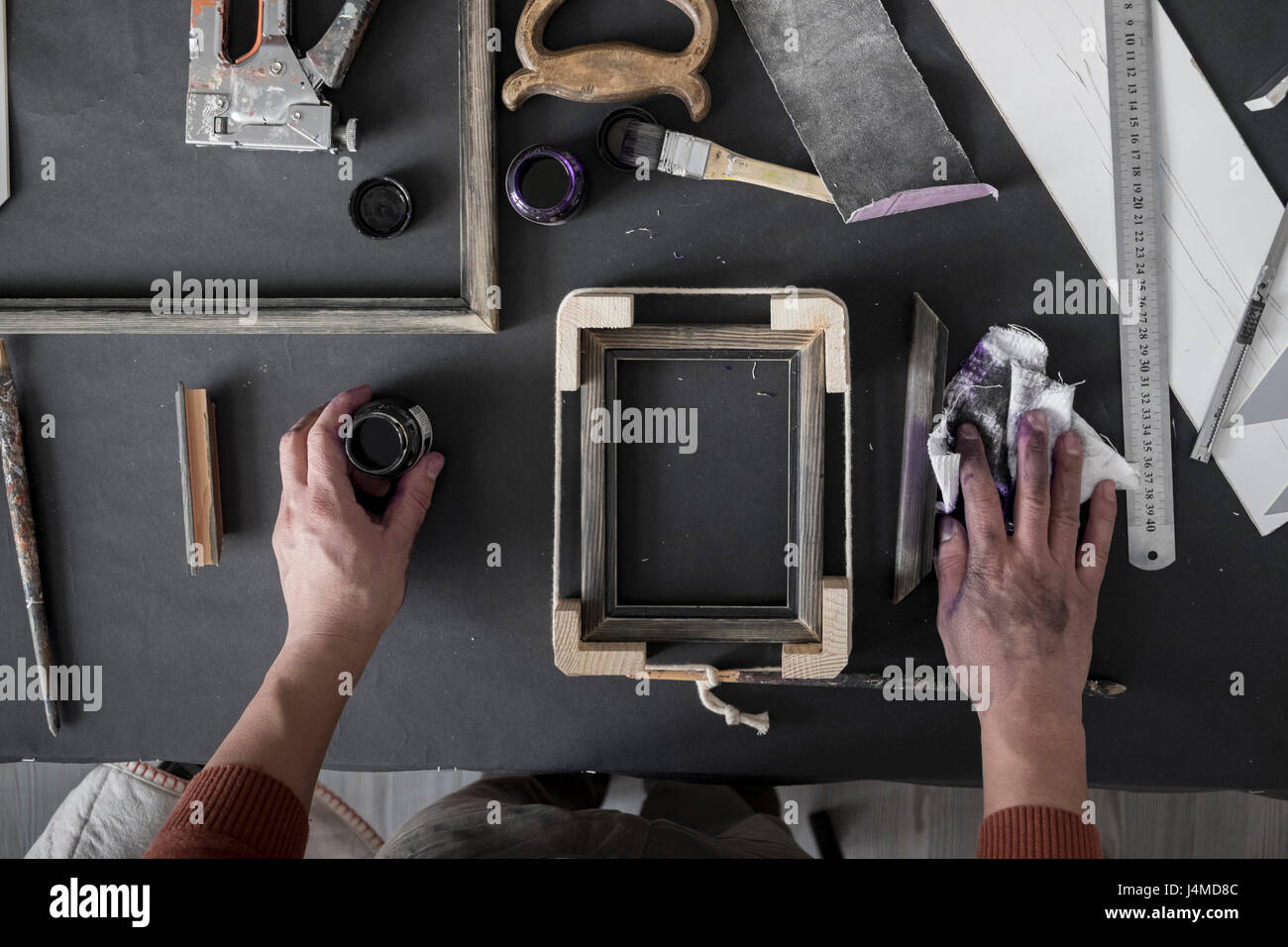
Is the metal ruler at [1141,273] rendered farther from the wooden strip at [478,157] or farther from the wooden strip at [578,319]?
the wooden strip at [478,157]

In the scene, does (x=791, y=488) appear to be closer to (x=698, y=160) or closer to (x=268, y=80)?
(x=698, y=160)

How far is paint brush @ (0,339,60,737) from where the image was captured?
1050mm

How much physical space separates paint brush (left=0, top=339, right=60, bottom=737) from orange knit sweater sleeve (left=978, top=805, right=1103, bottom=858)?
121cm

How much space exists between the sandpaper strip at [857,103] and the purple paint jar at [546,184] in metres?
0.29

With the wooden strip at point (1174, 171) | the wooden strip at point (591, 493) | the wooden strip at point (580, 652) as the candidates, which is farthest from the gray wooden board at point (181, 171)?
the wooden strip at point (1174, 171)

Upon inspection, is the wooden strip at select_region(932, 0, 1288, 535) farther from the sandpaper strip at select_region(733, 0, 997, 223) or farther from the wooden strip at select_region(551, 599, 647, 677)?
the wooden strip at select_region(551, 599, 647, 677)

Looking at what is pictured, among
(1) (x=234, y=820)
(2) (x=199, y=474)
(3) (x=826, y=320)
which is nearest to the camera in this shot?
(1) (x=234, y=820)

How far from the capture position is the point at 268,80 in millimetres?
1002

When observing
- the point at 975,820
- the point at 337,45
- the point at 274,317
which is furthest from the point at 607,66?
the point at 975,820

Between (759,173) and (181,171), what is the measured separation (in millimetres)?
760

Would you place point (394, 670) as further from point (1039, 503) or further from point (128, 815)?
point (1039, 503)

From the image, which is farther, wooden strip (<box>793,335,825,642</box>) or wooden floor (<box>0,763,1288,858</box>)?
wooden floor (<box>0,763,1288,858</box>)

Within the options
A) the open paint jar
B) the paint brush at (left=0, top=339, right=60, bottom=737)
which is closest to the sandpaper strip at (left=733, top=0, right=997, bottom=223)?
the open paint jar
